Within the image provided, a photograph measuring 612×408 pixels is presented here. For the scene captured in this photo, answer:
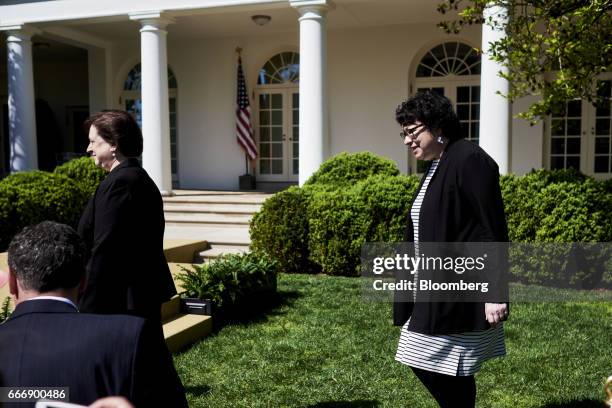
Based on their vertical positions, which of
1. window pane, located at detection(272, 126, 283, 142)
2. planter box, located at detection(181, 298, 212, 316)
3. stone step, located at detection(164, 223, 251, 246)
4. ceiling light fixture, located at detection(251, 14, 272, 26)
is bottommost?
planter box, located at detection(181, 298, 212, 316)

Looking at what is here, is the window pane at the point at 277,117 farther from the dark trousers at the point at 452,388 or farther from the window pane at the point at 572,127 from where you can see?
the dark trousers at the point at 452,388

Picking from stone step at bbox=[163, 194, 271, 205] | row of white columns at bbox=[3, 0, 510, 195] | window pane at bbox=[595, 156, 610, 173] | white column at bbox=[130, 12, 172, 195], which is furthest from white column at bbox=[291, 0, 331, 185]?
window pane at bbox=[595, 156, 610, 173]

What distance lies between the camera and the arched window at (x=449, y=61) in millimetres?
13766

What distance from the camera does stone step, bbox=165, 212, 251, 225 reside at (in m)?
11.1

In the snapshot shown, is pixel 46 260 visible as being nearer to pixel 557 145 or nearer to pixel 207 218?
pixel 207 218

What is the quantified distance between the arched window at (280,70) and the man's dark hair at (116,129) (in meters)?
12.2

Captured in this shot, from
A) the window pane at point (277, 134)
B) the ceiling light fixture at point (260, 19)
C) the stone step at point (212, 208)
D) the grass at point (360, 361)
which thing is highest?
the ceiling light fixture at point (260, 19)

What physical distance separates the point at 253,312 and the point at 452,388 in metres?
3.75

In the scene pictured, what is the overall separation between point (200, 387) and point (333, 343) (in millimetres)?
1427

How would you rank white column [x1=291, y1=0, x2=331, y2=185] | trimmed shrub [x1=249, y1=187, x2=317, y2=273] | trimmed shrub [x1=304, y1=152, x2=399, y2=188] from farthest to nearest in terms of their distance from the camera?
white column [x1=291, y1=0, x2=331, y2=185] → trimmed shrub [x1=304, y1=152, x2=399, y2=188] → trimmed shrub [x1=249, y1=187, x2=317, y2=273]

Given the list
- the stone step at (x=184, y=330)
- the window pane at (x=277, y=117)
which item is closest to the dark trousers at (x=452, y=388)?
the stone step at (x=184, y=330)

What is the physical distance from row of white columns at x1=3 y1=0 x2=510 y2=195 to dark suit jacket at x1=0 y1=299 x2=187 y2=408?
8220 millimetres

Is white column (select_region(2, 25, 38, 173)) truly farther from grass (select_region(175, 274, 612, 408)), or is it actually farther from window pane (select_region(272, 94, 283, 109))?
grass (select_region(175, 274, 612, 408))

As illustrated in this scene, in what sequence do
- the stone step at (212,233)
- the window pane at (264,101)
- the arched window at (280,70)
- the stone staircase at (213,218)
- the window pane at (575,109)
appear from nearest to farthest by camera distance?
the stone staircase at (213,218) < the stone step at (212,233) < the window pane at (575,109) < the arched window at (280,70) < the window pane at (264,101)
